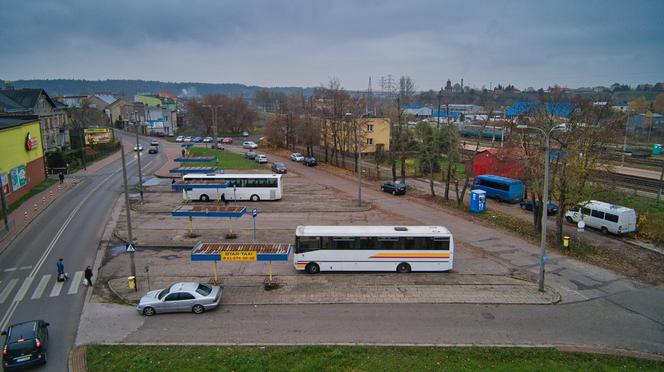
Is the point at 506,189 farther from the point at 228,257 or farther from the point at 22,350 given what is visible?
the point at 22,350

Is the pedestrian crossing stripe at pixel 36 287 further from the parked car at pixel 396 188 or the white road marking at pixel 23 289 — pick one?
the parked car at pixel 396 188

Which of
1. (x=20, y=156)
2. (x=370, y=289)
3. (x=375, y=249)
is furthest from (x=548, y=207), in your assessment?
Answer: (x=20, y=156)

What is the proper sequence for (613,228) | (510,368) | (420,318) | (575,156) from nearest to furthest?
(510,368) < (420,318) < (575,156) < (613,228)

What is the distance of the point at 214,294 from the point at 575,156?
21941 millimetres

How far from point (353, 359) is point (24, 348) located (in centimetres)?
1064

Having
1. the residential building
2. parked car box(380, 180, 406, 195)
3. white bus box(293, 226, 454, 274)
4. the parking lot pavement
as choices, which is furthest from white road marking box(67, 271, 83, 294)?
the residential building

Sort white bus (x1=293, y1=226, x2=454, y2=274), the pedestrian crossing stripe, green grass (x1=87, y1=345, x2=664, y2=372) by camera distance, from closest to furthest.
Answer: green grass (x1=87, y1=345, x2=664, y2=372), the pedestrian crossing stripe, white bus (x1=293, y1=226, x2=454, y2=274)

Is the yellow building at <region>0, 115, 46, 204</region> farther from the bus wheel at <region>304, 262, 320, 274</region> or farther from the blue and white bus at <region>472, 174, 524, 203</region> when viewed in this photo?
the blue and white bus at <region>472, 174, 524, 203</region>

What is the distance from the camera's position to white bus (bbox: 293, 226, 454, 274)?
21.8 metres

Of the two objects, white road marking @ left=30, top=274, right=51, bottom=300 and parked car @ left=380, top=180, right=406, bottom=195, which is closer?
white road marking @ left=30, top=274, right=51, bottom=300

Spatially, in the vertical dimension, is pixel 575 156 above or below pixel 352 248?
above

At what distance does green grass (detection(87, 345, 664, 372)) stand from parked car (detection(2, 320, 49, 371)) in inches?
59.8

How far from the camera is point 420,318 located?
17.5m

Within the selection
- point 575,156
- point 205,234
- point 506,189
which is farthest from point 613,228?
point 205,234
